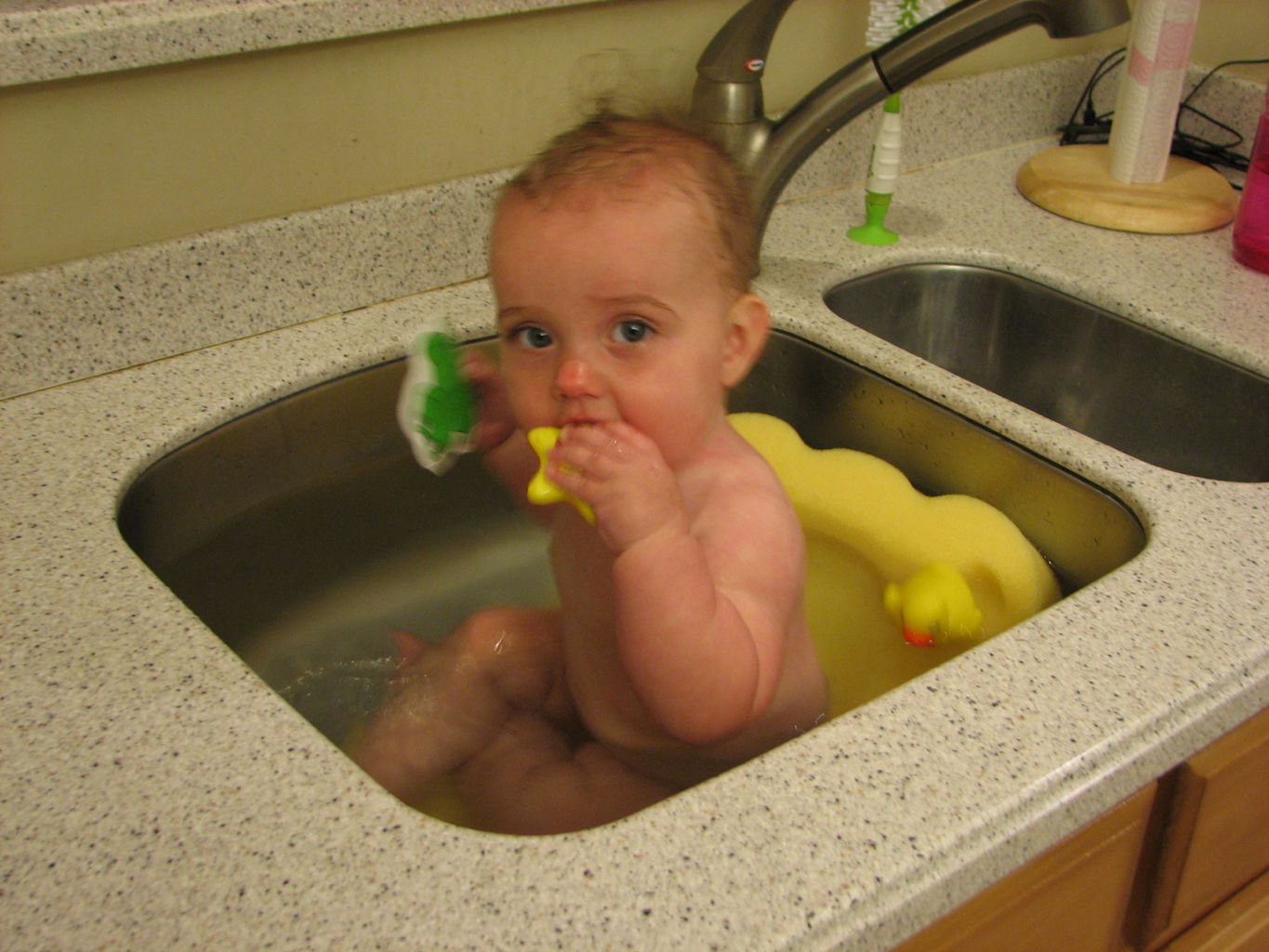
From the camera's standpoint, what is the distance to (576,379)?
636mm

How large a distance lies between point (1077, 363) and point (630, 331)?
23.0 inches

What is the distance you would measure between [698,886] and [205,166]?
2.31ft

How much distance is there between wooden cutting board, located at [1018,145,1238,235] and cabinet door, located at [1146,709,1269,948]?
2.12ft

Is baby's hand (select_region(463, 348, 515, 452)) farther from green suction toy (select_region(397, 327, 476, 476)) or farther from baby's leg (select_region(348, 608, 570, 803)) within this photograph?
baby's leg (select_region(348, 608, 570, 803))

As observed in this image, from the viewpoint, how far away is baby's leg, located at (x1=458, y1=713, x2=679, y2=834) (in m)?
0.67

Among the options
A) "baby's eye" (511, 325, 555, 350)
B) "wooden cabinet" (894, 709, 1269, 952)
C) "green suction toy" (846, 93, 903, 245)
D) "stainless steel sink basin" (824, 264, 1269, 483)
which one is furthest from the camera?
"green suction toy" (846, 93, 903, 245)

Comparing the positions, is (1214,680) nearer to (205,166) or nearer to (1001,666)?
(1001,666)

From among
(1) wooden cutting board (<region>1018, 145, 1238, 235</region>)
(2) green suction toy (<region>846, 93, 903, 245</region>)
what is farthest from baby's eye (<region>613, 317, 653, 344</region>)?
(1) wooden cutting board (<region>1018, 145, 1238, 235</region>)

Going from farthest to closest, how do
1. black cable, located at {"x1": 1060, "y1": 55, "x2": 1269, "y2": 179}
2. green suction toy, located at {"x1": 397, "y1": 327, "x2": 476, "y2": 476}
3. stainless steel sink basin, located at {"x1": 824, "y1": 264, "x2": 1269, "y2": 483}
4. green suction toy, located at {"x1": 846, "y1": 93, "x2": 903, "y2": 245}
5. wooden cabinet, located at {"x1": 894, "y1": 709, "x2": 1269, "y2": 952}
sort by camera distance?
black cable, located at {"x1": 1060, "y1": 55, "x2": 1269, "y2": 179} < green suction toy, located at {"x1": 846, "y1": 93, "x2": 903, "y2": 245} < stainless steel sink basin, located at {"x1": 824, "y1": 264, "x2": 1269, "y2": 483} < green suction toy, located at {"x1": 397, "y1": 327, "x2": 476, "y2": 476} < wooden cabinet, located at {"x1": 894, "y1": 709, "x2": 1269, "y2": 952}

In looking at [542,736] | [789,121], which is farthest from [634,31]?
[542,736]

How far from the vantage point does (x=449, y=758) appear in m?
0.74

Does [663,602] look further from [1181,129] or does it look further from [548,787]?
[1181,129]

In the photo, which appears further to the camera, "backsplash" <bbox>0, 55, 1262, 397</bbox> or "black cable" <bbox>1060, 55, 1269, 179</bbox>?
"black cable" <bbox>1060, 55, 1269, 179</bbox>

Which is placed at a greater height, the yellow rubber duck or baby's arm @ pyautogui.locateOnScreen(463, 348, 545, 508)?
baby's arm @ pyautogui.locateOnScreen(463, 348, 545, 508)
